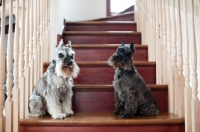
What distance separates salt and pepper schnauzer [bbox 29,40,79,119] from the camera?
180cm

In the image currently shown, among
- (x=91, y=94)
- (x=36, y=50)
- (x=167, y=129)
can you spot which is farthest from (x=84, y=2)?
(x=167, y=129)

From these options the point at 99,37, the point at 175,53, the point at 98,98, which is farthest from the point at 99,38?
the point at 175,53

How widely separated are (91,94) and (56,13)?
137 centimetres

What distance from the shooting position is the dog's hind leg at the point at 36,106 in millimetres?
1821

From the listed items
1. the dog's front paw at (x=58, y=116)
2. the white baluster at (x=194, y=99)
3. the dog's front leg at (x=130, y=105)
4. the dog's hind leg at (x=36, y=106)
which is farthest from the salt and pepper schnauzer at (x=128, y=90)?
the dog's hind leg at (x=36, y=106)

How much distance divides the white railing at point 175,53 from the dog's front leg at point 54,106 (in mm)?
933

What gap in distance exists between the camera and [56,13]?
2947 mm

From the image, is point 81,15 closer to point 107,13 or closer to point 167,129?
point 107,13

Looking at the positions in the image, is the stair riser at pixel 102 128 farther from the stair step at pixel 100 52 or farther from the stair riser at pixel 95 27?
the stair riser at pixel 95 27

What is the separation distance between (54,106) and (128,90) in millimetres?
599

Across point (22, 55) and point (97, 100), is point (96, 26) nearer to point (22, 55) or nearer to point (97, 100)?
point (97, 100)

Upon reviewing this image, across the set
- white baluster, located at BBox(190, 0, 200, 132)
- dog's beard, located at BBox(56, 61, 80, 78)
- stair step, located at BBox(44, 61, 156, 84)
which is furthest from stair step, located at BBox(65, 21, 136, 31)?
white baluster, located at BBox(190, 0, 200, 132)

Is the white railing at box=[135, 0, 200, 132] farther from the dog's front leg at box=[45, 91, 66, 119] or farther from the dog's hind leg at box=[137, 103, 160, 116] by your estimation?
the dog's front leg at box=[45, 91, 66, 119]

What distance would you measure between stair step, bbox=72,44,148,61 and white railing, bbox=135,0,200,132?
0.14m
